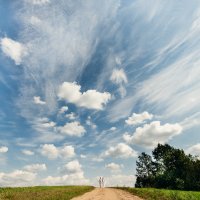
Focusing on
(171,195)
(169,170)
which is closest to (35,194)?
(171,195)

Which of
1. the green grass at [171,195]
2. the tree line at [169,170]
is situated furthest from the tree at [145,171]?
the green grass at [171,195]

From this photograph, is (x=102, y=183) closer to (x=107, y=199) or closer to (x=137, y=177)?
(x=137, y=177)

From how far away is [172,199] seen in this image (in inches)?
1088

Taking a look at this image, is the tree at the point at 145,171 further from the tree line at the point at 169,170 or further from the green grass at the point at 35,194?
the green grass at the point at 35,194

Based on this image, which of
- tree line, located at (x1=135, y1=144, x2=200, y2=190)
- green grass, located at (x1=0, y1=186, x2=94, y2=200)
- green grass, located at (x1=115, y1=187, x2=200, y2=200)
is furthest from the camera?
tree line, located at (x1=135, y1=144, x2=200, y2=190)

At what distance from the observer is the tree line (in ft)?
241

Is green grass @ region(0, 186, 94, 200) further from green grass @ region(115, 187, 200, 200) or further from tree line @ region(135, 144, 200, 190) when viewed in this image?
tree line @ region(135, 144, 200, 190)

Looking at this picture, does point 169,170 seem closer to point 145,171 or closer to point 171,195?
point 145,171

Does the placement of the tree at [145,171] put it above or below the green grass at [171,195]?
above

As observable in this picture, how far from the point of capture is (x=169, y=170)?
3629 inches

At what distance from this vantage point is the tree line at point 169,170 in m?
73.4

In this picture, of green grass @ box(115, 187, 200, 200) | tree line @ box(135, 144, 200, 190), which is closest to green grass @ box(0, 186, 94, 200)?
green grass @ box(115, 187, 200, 200)

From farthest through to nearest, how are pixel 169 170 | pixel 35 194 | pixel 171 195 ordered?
pixel 169 170
pixel 171 195
pixel 35 194

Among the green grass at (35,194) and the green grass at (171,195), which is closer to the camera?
the green grass at (35,194)
